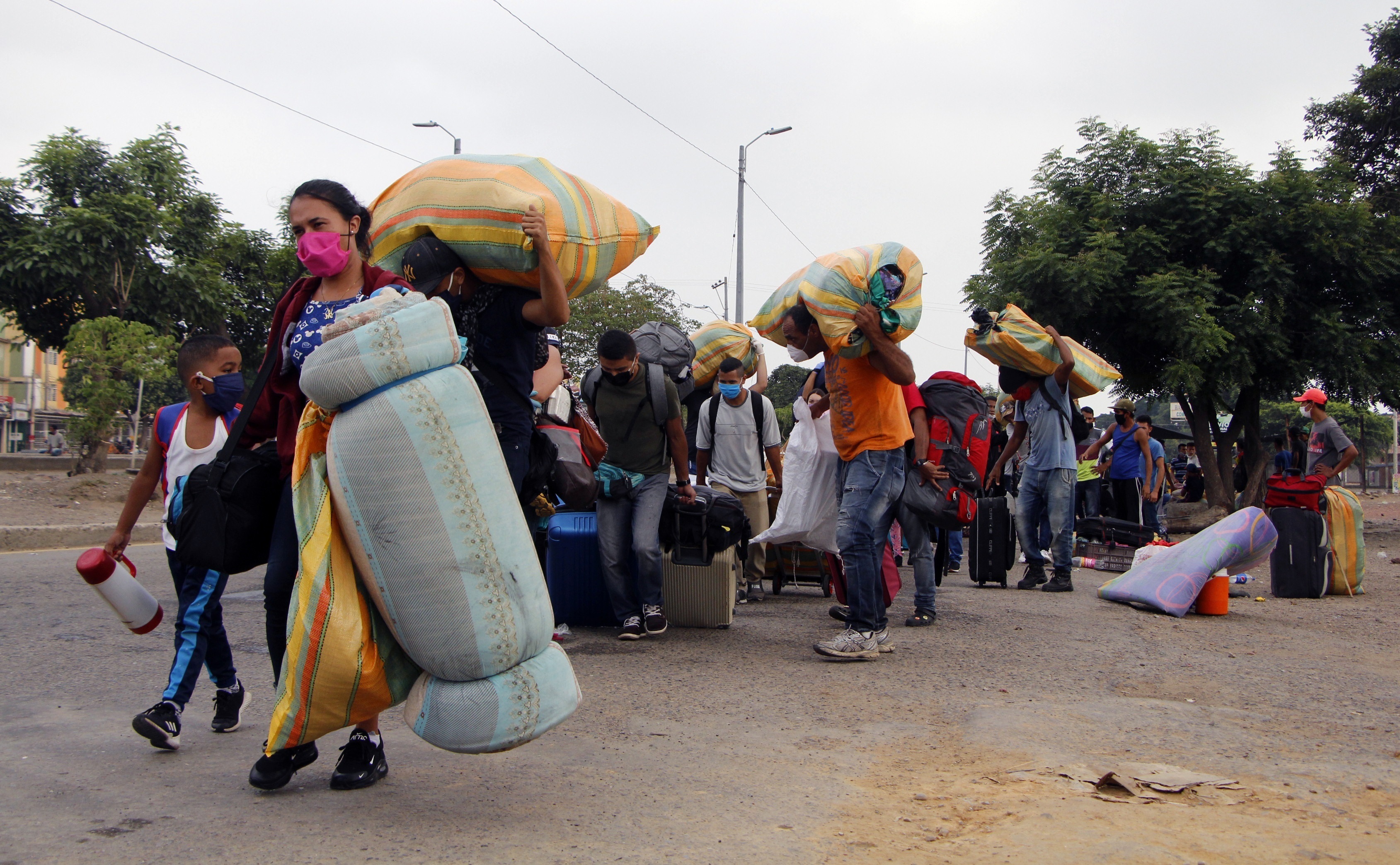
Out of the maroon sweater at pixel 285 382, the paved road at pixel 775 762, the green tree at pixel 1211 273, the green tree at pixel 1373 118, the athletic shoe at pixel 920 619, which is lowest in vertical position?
the paved road at pixel 775 762

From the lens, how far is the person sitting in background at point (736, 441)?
738 centimetres

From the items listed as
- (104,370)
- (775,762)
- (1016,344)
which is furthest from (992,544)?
(104,370)

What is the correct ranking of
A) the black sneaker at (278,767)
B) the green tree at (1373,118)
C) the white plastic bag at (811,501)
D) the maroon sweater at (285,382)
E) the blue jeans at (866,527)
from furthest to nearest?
the green tree at (1373,118) → the white plastic bag at (811,501) → the blue jeans at (866,527) → the maroon sweater at (285,382) → the black sneaker at (278,767)

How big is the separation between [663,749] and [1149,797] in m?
1.49

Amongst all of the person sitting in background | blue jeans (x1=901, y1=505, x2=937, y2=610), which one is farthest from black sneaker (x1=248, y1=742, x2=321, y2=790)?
the person sitting in background

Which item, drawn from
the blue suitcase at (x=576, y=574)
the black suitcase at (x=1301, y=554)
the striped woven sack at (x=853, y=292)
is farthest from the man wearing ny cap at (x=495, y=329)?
the black suitcase at (x=1301, y=554)

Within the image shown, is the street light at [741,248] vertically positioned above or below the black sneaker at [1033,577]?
above

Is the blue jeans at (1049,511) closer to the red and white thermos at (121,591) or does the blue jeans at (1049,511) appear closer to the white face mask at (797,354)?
the white face mask at (797,354)

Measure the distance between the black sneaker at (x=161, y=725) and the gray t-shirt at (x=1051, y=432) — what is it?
6279 mm

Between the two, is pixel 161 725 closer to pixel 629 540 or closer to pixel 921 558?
pixel 629 540

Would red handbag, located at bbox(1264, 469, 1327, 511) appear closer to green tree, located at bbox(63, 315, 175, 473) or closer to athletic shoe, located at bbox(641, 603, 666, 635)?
athletic shoe, located at bbox(641, 603, 666, 635)

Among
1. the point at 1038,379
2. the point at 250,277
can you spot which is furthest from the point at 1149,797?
the point at 250,277

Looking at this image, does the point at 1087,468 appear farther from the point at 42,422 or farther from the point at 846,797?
the point at 42,422

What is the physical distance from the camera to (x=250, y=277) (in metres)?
26.8
